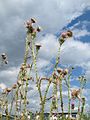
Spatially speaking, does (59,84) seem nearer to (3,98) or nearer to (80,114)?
(80,114)

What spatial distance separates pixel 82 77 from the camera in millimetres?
5109

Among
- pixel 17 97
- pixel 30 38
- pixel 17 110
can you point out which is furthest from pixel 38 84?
pixel 17 110

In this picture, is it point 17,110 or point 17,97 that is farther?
point 17,110

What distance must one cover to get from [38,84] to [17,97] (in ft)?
4.28

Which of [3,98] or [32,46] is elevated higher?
[32,46]

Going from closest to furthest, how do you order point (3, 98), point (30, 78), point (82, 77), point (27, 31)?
point (27, 31) < point (30, 78) < point (82, 77) < point (3, 98)

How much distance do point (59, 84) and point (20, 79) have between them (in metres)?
0.90

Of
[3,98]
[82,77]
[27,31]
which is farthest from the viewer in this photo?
[3,98]

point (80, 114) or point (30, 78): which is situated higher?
point (30, 78)

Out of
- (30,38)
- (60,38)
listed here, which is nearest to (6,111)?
(30,38)

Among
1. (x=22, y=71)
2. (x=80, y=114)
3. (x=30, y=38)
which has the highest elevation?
(x=30, y=38)

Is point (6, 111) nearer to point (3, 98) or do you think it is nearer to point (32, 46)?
point (3, 98)

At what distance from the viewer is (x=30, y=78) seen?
469 cm

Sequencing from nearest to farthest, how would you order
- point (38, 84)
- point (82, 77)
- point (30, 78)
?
point (38, 84)
point (30, 78)
point (82, 77)
